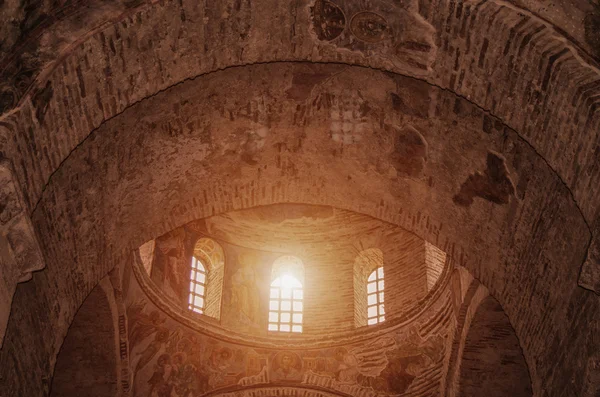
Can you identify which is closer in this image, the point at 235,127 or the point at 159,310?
the point at 235,127

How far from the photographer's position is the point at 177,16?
24.6 ft

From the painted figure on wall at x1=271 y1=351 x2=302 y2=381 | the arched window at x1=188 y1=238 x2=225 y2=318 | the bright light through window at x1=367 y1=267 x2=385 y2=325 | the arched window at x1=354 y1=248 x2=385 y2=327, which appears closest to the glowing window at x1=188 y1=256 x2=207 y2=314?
the arched window at x1=188 y1=238 x2=225 y2=318

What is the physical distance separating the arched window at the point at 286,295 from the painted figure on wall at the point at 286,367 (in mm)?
937

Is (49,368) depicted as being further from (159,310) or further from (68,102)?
(159,310)

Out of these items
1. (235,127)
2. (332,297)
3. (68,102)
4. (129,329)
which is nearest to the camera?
(68,102)

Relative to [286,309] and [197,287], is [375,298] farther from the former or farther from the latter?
[197,287]

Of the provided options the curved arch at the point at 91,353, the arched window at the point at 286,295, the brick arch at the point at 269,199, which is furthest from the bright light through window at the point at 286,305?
the brick arch at the point at 269,199

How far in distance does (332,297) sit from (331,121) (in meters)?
6.15

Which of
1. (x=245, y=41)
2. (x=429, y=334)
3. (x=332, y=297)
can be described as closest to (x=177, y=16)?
(x=245, y=41)

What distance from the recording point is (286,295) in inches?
604

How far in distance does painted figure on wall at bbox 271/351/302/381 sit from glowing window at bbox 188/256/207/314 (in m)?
1.53

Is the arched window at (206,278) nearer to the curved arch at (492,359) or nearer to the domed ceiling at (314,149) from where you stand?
the domed ceiling at (314,149)

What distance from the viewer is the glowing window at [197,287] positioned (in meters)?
14.5

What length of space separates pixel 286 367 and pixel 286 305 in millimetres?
1521
